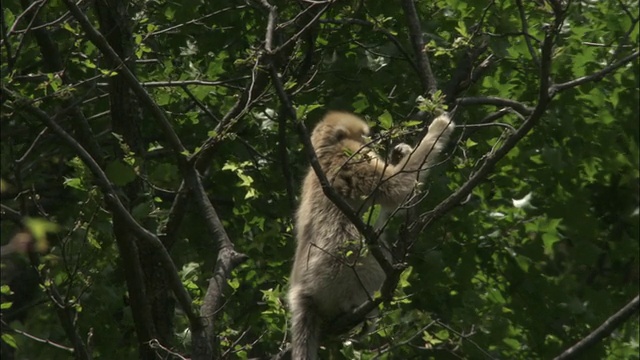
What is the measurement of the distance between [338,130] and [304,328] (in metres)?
1.54

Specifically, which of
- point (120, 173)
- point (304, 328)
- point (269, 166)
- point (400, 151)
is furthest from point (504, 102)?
point (269, 166)

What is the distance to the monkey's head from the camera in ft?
26.0

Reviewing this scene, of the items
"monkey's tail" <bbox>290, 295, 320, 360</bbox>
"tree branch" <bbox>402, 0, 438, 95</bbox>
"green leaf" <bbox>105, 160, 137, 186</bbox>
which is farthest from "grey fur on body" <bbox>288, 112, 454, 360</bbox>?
"green leaf" <bbox>105, 160, 137, 186</bbox>

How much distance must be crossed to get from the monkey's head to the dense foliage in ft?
0.49

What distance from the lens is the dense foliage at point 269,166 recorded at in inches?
251

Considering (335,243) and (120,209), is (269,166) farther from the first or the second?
(120,209)

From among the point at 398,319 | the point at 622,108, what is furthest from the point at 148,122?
the point at 622,108

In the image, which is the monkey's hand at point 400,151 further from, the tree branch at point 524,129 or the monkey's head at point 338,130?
the tree branch at point 524,129

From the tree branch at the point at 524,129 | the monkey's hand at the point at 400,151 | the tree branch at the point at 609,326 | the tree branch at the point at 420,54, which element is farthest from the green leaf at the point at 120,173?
the tree branch at the point at 609,326

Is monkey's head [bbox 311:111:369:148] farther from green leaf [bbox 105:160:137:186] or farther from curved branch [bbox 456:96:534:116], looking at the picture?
green leaf [bbox 105:160:137:186]

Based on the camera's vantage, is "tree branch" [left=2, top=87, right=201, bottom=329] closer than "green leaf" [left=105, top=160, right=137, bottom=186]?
No

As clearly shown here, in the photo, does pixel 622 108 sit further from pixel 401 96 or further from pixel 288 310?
pixel 288 310

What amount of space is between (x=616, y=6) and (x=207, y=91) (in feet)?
10.3

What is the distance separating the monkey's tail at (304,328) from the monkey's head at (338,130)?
3.98 feet
